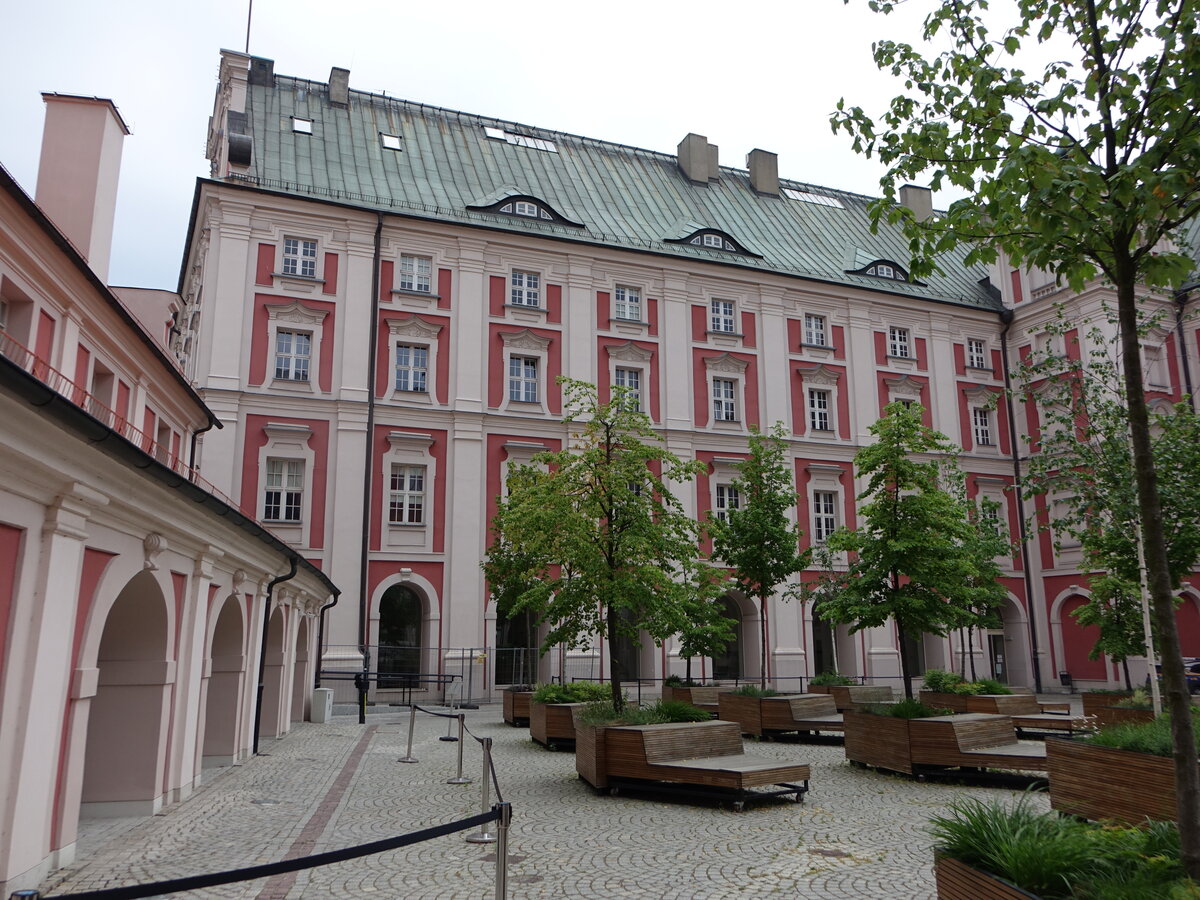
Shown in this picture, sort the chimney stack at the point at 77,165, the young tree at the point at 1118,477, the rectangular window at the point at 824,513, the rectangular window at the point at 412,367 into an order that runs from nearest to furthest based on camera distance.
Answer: the young tree at the point at 1118,477, the chimney stack at the point at 77,165, the rectangular window at the point at 412,367, the rectangular window at the point at 824,513

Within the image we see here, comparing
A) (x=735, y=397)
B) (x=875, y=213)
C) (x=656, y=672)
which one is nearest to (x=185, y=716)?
(x=875, y=213)

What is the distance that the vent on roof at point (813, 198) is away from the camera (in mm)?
46125

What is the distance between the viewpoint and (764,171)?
45.3 metres

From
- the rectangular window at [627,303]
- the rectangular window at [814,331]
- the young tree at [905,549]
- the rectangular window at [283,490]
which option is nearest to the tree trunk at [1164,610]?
the young tree at [905,549]

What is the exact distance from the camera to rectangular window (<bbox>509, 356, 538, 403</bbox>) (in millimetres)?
33281

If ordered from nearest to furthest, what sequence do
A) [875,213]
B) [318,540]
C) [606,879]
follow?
[875,213] < [606,879] < [318,540]

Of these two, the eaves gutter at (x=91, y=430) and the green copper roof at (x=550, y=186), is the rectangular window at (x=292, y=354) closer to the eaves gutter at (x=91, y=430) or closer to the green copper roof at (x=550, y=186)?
the green copper roof at (x=550, y=186)

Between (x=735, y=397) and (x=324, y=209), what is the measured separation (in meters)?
16.4

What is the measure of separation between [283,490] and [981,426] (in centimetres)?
2838

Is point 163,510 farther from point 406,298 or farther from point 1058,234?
point 406,298

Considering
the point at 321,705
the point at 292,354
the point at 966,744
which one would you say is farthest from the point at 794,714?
the point at 292,354

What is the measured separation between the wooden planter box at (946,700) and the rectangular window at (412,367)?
61.6 ft

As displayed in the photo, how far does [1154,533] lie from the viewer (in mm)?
5684

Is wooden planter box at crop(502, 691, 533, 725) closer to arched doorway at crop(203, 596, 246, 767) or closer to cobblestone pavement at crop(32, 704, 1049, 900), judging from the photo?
cobblestone pavement at crop(32, 704, 1049, 900)
